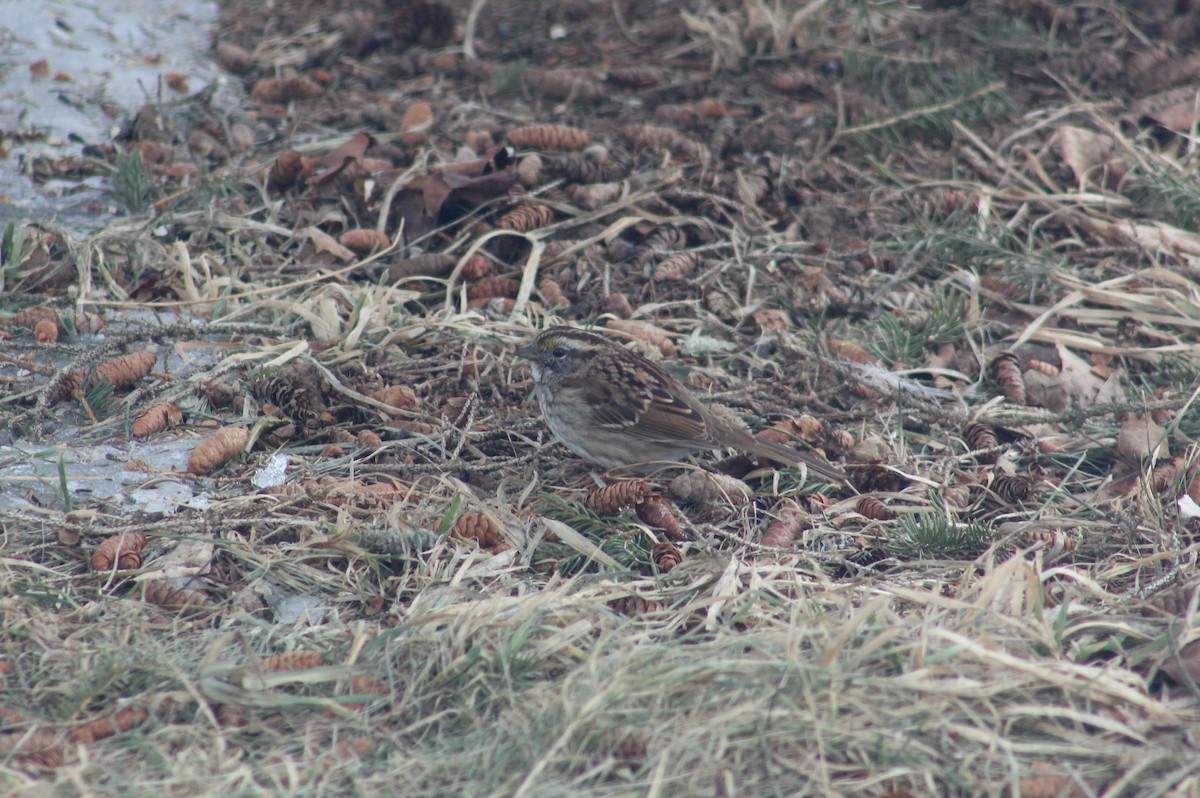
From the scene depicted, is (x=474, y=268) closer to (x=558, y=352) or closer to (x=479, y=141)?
(x=558, y=352)

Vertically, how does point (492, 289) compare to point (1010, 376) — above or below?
above

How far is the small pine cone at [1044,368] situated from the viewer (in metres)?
4.80

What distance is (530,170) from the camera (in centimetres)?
585

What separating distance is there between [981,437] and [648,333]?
1456mm

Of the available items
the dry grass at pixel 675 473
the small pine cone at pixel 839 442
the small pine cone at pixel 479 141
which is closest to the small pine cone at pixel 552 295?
the dry grass at pixel 675 473

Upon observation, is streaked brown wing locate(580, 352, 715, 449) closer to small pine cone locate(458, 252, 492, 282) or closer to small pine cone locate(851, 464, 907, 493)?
small pine cone locate(851, 464, 907, 493)

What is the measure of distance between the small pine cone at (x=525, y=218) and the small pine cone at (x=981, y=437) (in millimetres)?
2250

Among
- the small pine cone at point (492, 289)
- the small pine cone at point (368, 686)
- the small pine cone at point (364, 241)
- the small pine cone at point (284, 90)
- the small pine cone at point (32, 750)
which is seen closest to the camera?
the small pine cone at point (32, 750)

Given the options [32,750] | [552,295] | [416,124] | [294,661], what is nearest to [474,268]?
[552,295]

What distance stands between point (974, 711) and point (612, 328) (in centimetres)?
269

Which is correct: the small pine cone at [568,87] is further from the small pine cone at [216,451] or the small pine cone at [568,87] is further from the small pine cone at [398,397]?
the small pine cone at [216,451]

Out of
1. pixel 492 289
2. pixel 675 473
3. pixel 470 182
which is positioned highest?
pixel 470 182

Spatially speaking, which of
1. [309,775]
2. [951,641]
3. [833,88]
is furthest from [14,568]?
[833,88]

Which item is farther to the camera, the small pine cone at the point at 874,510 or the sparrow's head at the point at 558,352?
the sparrow's head at the point at 558,352
